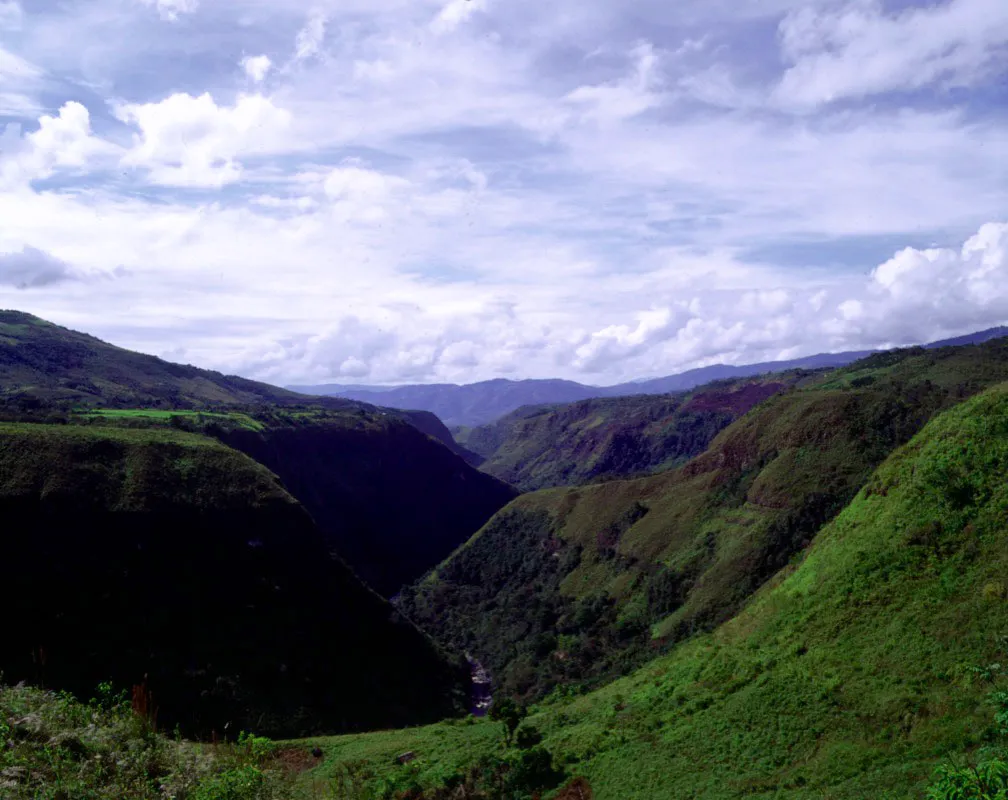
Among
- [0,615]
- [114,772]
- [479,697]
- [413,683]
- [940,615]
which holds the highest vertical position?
[114,772]

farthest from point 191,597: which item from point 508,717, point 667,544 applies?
point 667,544

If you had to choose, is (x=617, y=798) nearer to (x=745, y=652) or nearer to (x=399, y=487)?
(x=745, y=652)

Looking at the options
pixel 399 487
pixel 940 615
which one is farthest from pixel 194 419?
pixel 940 615

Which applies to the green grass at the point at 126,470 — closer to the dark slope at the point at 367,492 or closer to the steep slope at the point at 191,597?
the steep slope at the point at 191,597

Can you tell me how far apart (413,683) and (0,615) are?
40.2m

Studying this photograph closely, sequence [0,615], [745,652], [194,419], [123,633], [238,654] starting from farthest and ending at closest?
[194,419]
[238,654]
[123,633]
[0,615]
[745,652]

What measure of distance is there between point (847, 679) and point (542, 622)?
227 ft

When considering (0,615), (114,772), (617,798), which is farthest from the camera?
(0,615)

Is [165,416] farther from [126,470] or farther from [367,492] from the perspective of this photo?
[367,492]

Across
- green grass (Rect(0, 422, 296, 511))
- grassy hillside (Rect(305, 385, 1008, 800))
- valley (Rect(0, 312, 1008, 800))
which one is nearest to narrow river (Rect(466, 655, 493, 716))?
valley (Rect(0, 312, 1008, 800))

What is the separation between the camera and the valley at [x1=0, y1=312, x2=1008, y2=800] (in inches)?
823

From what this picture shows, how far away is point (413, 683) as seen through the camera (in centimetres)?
6812

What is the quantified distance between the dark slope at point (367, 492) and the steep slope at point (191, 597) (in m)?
53.9

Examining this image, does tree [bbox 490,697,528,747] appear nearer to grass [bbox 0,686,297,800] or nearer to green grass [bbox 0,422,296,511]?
grass [bbox 0,686,297,800]
